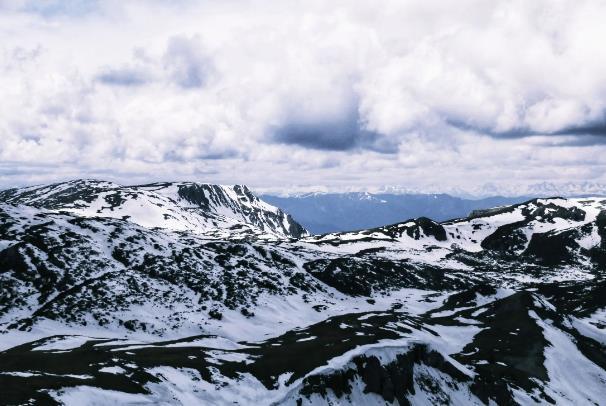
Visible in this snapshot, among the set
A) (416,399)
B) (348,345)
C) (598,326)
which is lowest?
(598,326)

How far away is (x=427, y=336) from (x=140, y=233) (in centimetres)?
9584

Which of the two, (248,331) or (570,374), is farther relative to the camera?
(248,331)

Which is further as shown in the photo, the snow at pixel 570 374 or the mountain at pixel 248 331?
the snow at pixel 570 374

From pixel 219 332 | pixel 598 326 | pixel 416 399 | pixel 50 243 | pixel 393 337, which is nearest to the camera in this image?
pixel 416 399

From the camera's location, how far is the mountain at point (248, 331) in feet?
222

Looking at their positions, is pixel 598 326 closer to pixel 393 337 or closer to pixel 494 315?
pixel 494 315

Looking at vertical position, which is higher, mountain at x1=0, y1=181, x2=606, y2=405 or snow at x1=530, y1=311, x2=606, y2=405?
mountain at x1=0, y1=181, x2=606, y2=405

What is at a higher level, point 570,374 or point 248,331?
point 248,331

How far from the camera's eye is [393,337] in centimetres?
9956

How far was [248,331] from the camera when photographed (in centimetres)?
12019

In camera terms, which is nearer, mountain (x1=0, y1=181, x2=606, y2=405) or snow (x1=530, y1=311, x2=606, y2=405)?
mountain (x1=0, y1=181, x2=606, y2=405)

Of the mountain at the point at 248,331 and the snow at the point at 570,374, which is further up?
the mountain at the point at 248,331

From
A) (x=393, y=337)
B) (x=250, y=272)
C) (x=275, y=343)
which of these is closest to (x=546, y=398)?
(x=393, y=337)

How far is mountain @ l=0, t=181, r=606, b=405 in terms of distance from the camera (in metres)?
67.6
